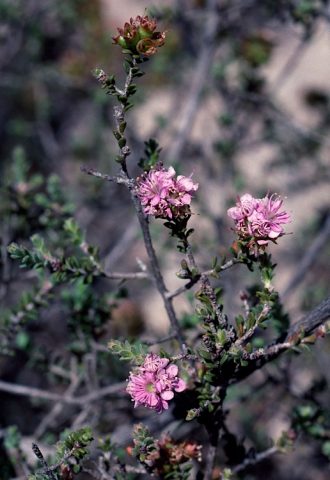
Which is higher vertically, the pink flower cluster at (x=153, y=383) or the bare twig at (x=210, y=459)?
the pink flower cluster at (x=153, y=383)

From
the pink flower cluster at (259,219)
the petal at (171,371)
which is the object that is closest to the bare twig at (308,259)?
the pink flower cluster at (259,219)

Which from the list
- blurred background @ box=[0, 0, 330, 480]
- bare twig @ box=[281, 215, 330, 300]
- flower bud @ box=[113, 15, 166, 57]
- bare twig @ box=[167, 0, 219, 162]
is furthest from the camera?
bare twig @ box=[167, 0, 219, 162]

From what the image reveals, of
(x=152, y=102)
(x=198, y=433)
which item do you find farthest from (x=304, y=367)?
(x=152, y=102)

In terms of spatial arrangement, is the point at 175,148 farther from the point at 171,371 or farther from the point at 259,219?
the point at 171,371

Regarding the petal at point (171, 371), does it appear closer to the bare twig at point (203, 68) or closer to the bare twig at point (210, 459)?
the bare twig at point (210, 459)

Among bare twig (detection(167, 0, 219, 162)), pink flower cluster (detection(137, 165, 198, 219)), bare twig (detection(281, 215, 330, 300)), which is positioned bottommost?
pink flower cluster (detection(137, 165, 198, 219))

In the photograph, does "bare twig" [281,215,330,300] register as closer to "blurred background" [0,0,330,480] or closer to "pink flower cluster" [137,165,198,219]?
"blurred background" [0,0,330,480]

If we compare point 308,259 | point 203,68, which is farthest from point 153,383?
point 203,68

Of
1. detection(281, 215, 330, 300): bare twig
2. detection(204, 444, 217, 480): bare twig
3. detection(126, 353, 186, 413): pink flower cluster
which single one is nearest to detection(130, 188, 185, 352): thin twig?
detection(126, 353, 186, 413): pink flower cluster
